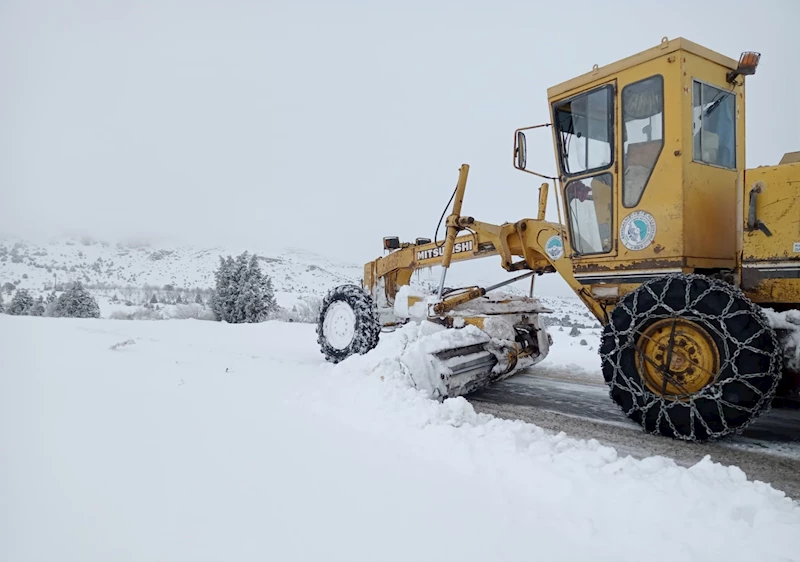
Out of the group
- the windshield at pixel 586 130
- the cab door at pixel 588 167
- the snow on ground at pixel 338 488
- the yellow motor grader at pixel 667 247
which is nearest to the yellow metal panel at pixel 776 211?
the yellow motor grader at pixel 667 247

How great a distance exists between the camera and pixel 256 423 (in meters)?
3.43

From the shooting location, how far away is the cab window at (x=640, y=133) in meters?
4.26

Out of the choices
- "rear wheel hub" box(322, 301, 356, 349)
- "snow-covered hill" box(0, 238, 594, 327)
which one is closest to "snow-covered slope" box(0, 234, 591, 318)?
"snow-covered hill" box(0, 238, 594, 327)

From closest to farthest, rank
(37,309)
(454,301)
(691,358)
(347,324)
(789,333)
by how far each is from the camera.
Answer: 1. (789,333)
2. (691,358)
3. (454,301)
4. (347,324)
5. (37,309)

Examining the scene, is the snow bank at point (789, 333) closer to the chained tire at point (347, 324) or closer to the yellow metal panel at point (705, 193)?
the yellow metal panel at point (705, 193)

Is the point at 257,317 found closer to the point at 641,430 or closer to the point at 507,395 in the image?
the point at 507,395

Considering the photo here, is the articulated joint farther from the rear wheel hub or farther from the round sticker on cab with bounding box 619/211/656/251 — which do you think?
the round sticker on cab with bounding box 619/211/656/251

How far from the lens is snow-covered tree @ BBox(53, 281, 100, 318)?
18.9 metres

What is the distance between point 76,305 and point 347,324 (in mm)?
17104

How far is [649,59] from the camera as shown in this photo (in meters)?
4.28

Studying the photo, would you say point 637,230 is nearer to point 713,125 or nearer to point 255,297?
point 713,125

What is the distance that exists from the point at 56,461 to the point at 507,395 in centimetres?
440

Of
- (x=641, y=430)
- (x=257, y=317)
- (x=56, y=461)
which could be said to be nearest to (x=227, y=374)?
(x=56, y=461)

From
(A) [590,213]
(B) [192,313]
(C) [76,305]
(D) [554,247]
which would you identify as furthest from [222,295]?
(A) [590,213]
